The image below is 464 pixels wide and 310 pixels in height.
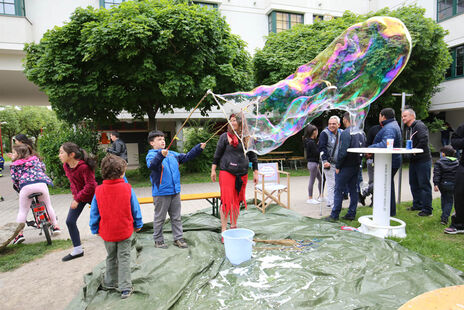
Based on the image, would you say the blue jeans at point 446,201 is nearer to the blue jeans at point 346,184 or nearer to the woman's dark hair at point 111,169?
the blue jeans at point 346,184

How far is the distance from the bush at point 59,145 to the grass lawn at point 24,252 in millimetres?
5651

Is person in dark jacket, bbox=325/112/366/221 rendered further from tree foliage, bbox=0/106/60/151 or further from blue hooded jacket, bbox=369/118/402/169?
tree foliage, bbox=0/106/60/151

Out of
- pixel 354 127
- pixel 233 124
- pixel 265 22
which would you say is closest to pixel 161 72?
pixel 233 124

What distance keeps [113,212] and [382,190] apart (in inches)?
155

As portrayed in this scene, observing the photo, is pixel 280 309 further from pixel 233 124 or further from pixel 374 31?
pixel 374 31

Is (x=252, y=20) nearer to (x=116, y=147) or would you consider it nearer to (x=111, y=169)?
(x=116, y=147)

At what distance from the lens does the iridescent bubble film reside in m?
3.77

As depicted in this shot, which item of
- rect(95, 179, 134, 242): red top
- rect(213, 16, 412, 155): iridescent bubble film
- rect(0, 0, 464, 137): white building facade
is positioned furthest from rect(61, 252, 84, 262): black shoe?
rect(0, 0, 464, 137): white building facade

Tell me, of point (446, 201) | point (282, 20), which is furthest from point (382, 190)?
point (282, 20)

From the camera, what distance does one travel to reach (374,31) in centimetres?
372

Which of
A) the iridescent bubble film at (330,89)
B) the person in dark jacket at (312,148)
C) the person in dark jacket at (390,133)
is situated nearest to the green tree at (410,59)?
the person in dark jacket at (312,148)

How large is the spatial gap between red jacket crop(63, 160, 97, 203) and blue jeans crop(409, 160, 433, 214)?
570 cm

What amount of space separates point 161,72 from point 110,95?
1.83 meters

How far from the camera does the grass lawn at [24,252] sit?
390cm
